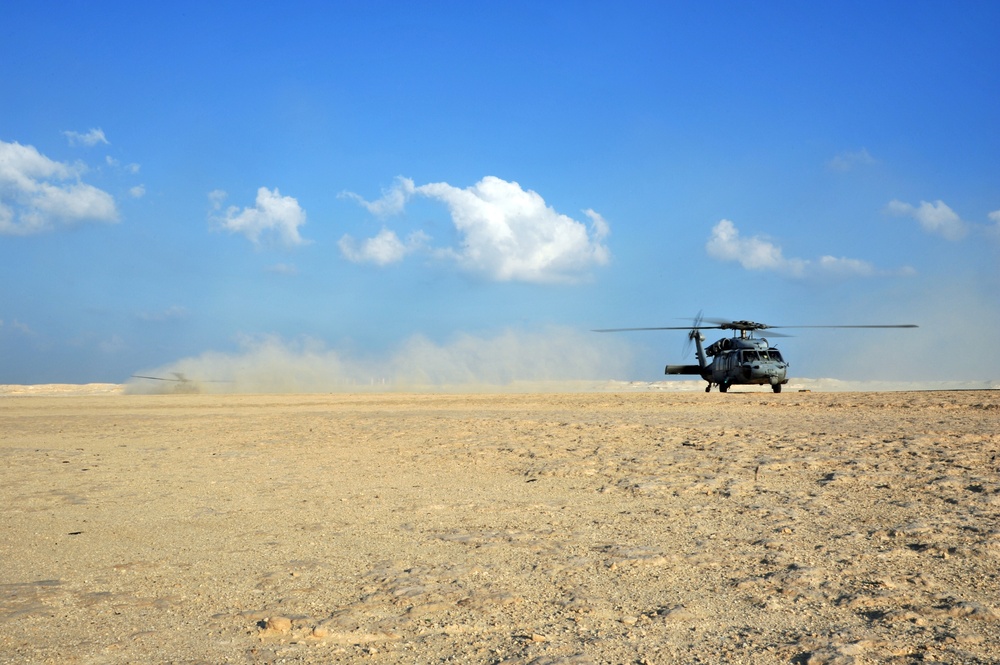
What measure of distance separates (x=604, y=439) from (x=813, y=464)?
363cm

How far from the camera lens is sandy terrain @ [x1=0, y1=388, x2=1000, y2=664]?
11.9ft

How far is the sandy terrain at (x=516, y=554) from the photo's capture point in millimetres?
3641

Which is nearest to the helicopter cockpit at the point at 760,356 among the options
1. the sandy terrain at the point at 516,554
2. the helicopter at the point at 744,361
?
the helicopter at the point at 744,361

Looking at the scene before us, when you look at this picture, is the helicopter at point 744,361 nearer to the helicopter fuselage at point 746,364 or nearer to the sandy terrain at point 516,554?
the helicopter fuselage at point 746,364

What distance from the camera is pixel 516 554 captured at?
17.1ft

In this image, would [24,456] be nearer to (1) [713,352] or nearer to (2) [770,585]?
(2) [770,585]

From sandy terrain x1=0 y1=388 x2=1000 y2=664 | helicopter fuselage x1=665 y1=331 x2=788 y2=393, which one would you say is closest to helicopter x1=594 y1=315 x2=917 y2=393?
helicopter fuselage x1=665 y1=331 x2=788 y2=393

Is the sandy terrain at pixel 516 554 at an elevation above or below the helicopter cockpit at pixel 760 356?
below

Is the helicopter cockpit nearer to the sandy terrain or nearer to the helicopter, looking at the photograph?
the helicopter

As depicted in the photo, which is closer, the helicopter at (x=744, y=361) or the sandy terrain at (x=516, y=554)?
the sandy terrain at (x=516, y=554)

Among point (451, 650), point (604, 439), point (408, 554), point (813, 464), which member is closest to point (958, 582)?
point (451, 650)

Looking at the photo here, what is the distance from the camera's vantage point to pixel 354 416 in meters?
18.5

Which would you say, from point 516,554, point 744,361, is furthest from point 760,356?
point 516,554

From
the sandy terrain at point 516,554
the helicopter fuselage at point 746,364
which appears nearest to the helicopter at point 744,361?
the helicopter fuselage at point 746,364
